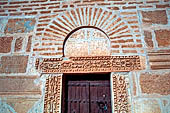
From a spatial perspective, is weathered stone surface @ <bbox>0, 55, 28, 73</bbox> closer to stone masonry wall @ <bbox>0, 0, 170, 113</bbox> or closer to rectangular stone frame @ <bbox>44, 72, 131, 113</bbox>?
stone masonry wall @ <bbox>0, 0, 170, 113</bbox>

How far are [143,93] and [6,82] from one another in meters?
2.28

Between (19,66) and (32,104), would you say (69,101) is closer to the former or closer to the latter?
(32,104)

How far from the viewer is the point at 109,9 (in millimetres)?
3057

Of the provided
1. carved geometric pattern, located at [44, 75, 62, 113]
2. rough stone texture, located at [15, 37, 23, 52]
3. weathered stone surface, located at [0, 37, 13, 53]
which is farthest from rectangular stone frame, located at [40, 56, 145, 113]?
weathered stone surface, located at [0, 37, 13, 53]

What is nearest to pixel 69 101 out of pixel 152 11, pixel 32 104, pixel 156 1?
pixel 32 104

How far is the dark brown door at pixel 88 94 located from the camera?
2.63 metres

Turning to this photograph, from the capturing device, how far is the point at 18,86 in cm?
262

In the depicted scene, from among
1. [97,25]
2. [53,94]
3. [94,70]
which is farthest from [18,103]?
[97,25]

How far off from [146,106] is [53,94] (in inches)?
58.4

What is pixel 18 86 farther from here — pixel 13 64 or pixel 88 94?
pixel 88 94

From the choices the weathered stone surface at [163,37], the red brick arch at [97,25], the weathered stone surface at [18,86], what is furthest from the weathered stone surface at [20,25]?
the weathered stone surface at [163,37]

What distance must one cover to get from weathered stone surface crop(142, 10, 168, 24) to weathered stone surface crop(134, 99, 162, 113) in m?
1.45

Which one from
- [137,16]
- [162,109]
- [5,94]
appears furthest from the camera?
[137,16]

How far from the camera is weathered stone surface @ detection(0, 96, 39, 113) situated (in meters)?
2.51
